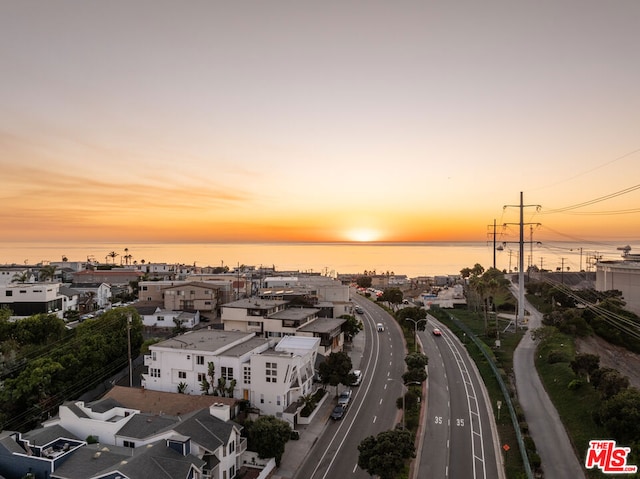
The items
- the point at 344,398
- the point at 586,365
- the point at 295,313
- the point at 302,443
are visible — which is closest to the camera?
the point at 302,443

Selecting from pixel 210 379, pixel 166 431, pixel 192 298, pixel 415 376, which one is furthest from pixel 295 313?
pixel 166 431

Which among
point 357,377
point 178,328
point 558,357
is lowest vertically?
point 357,377

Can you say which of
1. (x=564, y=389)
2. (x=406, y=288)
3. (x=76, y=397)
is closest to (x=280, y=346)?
(x=76, y=397)

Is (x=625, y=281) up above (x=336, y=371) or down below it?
above

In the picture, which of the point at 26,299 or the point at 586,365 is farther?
the point at 26,299

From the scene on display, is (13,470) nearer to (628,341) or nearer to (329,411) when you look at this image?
(329,411)

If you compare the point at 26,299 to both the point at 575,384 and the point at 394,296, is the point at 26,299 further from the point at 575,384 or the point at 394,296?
the point at 575,384

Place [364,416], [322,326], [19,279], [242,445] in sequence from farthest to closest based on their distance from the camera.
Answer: [19,279] → [322,326] → [364,416] → [242,445]

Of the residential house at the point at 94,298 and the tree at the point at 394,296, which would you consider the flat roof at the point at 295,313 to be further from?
the residential house at the point at 94,298
